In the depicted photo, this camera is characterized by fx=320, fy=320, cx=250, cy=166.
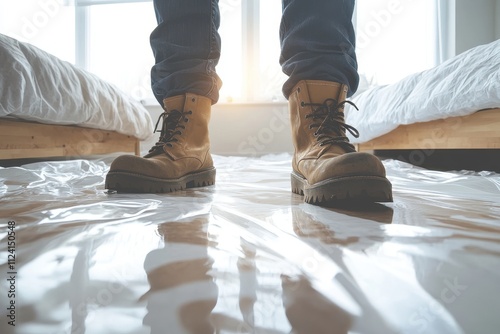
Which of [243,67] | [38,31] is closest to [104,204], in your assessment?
[243,67]

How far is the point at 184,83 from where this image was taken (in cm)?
69

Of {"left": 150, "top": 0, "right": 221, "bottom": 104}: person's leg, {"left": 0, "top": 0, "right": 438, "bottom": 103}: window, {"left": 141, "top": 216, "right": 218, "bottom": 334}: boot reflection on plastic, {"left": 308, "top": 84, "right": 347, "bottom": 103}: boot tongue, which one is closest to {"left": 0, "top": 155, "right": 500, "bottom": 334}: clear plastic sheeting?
{"left": 141, "top": 216, "right": 218, "bottom": 334}: boot reflection on plastic

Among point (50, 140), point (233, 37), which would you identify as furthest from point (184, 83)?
point (233, 37)

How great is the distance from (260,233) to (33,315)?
202 millimetres

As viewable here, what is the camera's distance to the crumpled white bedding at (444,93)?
0.85 meters

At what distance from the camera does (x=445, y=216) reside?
16.1 inches

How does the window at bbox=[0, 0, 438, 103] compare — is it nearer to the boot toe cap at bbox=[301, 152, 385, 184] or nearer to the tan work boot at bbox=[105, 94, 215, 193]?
the tan work boot at bbox=[105, 94, 215, 193]

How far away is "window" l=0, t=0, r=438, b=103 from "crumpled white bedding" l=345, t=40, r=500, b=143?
1522mm

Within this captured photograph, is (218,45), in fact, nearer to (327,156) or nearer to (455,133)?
(327,156)

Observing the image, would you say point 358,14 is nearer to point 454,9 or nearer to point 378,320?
point 454,9

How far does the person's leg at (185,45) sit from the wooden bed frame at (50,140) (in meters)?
0.57

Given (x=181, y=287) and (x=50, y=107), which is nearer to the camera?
(x=181, y=287)

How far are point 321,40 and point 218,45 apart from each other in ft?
0.82

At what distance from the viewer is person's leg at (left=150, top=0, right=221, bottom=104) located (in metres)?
0.66
